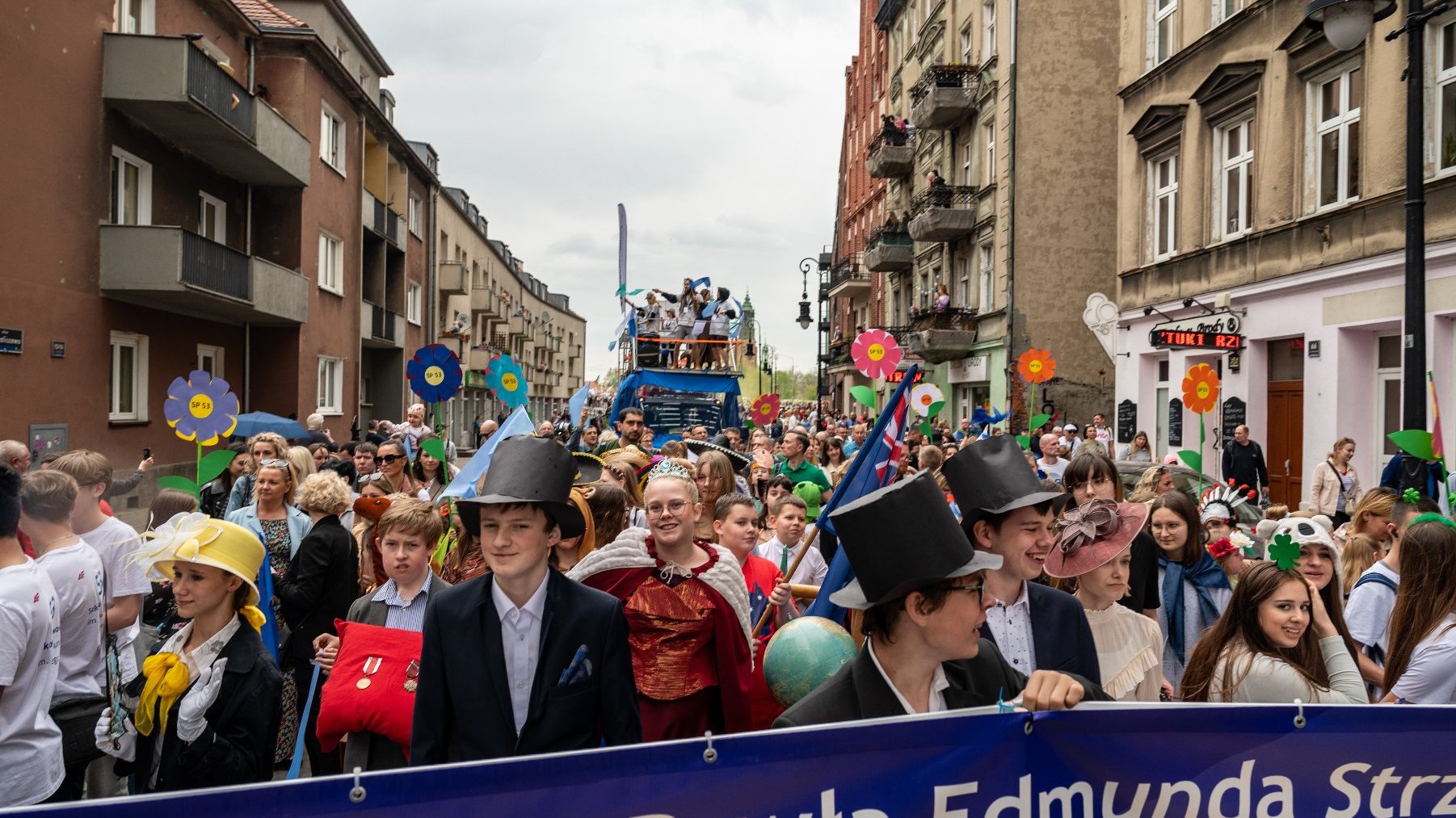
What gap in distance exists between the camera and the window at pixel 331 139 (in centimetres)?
2770

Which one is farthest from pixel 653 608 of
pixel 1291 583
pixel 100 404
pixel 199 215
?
pixel 199 215

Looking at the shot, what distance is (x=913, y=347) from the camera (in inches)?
1329

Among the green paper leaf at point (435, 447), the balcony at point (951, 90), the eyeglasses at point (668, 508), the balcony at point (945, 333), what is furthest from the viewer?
the balcony at point (945, 333)

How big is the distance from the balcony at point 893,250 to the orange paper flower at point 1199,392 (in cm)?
2704

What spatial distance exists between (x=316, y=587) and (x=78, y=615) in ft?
5.39

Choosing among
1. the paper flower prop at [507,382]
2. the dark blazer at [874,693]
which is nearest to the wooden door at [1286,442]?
the paper flower prop at [507,382]

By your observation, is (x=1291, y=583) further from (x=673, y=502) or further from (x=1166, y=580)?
(x=673, y=502)

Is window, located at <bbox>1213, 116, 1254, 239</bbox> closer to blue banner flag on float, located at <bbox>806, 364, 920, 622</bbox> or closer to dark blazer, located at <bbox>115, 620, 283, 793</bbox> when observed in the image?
blue banner flag on float, located at <bbox>806, 364, 920, 622</bbox>

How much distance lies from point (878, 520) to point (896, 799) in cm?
67

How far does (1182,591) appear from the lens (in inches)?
214

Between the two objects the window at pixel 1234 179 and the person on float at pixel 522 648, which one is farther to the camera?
the window at pixel 1234 179

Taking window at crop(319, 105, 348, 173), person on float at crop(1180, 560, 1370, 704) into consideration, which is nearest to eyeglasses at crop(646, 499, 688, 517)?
person on float at crop(1180, 560, 1370, 704)

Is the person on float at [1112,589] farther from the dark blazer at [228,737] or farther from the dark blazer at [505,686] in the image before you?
the dark blazer at [228,737]

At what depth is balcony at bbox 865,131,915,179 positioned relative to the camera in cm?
4084
